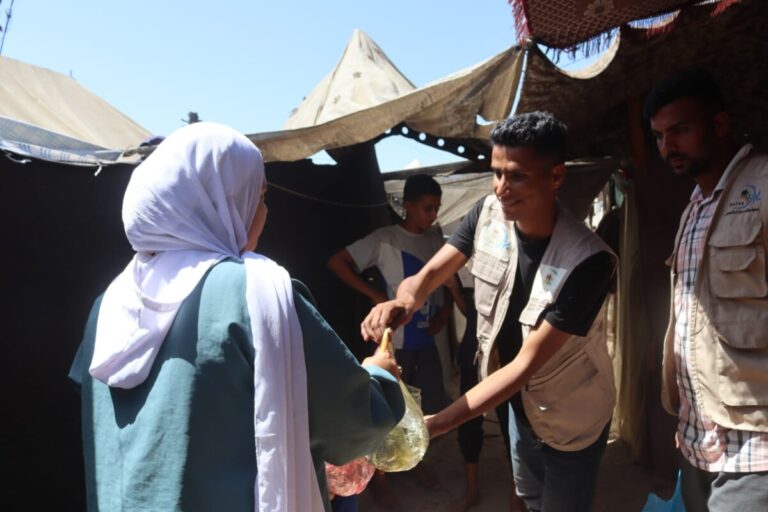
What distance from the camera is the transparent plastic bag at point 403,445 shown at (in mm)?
1565

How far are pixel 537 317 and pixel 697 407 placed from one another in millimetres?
539

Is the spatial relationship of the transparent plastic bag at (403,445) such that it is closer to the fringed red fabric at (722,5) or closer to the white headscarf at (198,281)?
the white headscarf at (198,281)

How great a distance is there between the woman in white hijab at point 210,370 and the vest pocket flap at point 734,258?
1069 millimetres

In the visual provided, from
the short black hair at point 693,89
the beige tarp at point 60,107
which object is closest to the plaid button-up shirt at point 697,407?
the short black hair at point 693,89

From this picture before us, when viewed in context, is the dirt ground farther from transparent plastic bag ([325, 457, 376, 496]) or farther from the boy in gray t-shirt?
transparent plastic bag ([325, 457, 376, 496])

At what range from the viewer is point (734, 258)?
1532 mm

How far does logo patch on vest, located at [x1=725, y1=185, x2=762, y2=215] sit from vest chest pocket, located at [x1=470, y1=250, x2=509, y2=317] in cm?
72

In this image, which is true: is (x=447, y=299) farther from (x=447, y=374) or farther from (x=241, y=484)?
(x=241, y=484)

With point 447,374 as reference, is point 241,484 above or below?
above

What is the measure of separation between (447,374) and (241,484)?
3.01 meters

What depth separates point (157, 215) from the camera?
3.76 ft

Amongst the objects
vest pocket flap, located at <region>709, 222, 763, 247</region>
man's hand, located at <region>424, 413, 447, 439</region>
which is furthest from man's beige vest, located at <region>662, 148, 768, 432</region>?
man's hand, located at <region>424, 413, 447, 439</region>

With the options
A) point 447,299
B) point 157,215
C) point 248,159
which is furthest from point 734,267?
point 447,299

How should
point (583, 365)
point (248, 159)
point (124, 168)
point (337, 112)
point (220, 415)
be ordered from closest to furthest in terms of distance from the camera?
point (220, 415), point (248, 159), point (583, 365), point (124, 168), point (337, 112)
